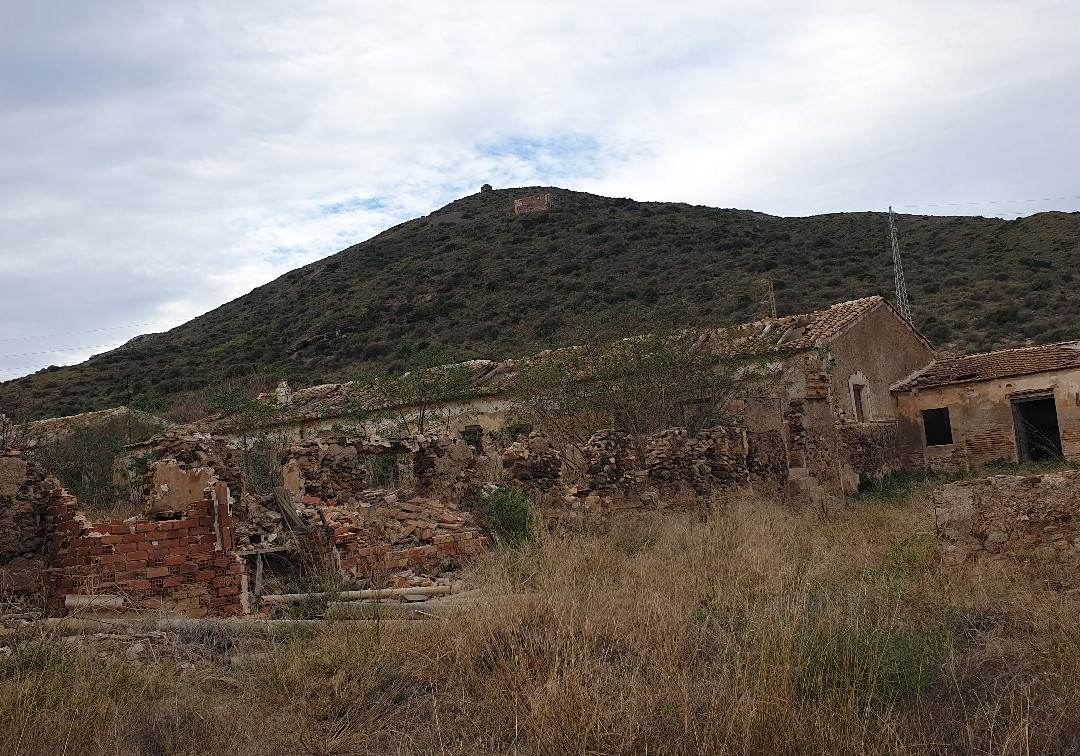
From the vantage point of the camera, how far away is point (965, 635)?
5.16 metres

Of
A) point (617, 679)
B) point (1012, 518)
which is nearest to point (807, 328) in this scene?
point (1012, 518)

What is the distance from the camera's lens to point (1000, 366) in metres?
21.5

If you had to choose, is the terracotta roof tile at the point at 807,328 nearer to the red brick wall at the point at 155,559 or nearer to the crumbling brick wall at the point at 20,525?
the red brick wall at the point at 155,559

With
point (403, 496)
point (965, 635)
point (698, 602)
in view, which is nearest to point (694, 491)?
point (403, 496)

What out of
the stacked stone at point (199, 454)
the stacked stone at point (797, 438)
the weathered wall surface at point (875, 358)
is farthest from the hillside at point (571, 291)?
the stacked stone at point (199, 454)

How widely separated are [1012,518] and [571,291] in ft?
125

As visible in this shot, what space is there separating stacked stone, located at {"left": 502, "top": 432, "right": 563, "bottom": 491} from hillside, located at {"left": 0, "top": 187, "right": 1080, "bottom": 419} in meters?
20.4

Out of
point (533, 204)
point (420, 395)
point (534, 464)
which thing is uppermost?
point (533, 204)

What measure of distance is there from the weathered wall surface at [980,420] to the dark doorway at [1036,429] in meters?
0.26

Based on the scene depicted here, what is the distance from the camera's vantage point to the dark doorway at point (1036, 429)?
21.0 metres

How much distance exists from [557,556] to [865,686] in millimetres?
4016

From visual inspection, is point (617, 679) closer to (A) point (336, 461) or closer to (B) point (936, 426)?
(A) point (336, 461)

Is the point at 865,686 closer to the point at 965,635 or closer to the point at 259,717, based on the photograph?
the point at 965,635

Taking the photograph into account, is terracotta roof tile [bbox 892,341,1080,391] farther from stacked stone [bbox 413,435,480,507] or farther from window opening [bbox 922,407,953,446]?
stacked stone [bbox 413,435,480,507]
